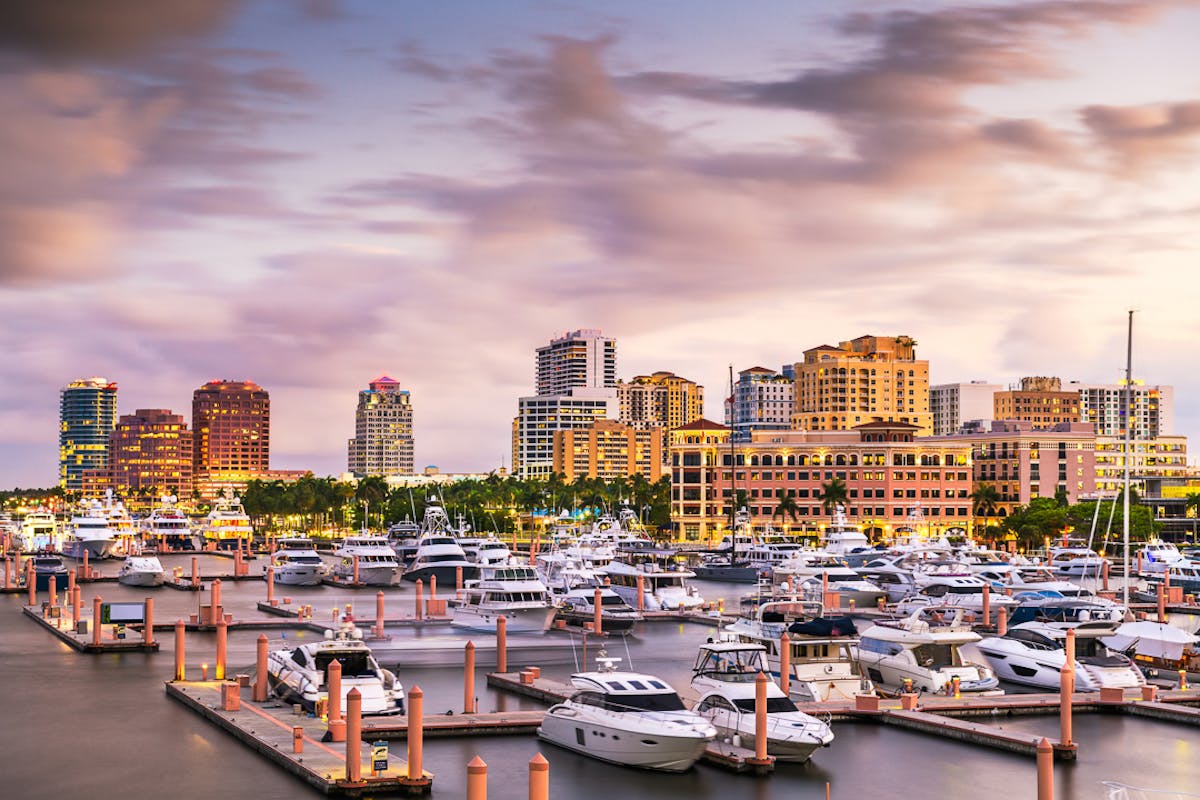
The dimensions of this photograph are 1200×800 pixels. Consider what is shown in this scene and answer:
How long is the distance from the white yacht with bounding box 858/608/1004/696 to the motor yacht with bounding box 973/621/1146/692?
104 inches

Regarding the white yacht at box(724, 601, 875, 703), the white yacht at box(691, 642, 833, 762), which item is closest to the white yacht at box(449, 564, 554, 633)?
the white yacht at box(724, 601, 875, 703)

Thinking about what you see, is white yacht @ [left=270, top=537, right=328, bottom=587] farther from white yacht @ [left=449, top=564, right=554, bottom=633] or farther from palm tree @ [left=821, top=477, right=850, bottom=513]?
palm tree @ [left=821, top=477, right=850, bottom=513]

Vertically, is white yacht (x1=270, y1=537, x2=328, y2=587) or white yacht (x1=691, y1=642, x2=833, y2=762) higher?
white yacht (x1=691, y1=642, x2=833, y2=762)

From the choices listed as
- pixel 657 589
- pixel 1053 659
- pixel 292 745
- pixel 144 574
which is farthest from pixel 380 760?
pixel 144 574

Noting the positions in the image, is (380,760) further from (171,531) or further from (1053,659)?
(171,531)

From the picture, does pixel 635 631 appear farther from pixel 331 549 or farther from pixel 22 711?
pixel 331 549

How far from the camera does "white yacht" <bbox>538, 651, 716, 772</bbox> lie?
3650 centimetres

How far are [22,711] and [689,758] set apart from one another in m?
22.5

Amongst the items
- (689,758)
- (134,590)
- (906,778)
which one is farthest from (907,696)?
(134,590)

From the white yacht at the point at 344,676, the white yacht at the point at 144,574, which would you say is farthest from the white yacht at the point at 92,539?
the white yacht at the point at 344,676

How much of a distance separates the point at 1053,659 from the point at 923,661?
5.27 m

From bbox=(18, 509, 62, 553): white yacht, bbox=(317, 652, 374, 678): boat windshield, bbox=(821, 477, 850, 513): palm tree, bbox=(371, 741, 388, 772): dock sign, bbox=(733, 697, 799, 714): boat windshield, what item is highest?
bbox=(821, 477, 850, 513): palm tree

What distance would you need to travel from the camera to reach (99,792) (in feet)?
117

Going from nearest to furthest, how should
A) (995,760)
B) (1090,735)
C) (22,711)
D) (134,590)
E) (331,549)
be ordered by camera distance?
1. (995,760)
2. (1090,735)
3. (22,711)
4. (134,590)
5. (331,549)
